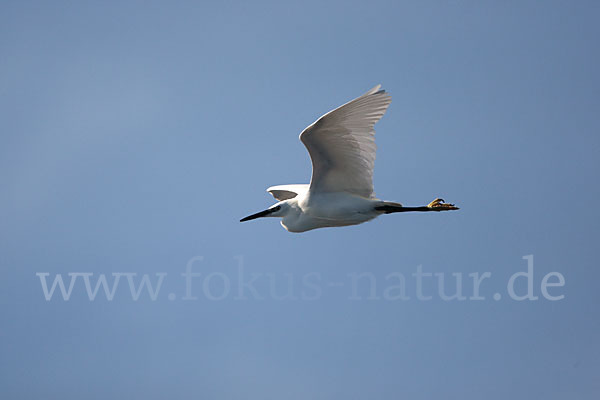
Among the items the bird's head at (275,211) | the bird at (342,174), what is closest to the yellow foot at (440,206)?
the bird at (342,174)

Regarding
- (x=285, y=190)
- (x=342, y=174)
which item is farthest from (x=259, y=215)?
(x=342, y=174)

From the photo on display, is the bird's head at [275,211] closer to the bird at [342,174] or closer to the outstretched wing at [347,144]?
the bird at [342,174]

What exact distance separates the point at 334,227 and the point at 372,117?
2914mm

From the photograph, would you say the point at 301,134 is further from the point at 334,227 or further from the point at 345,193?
the point at 334,227

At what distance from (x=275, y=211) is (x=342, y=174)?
6.80ft

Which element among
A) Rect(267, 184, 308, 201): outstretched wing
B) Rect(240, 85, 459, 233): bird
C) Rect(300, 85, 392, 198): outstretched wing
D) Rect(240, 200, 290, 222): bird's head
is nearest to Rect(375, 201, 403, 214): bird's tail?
Rect(240, 85, 459, 233): bird

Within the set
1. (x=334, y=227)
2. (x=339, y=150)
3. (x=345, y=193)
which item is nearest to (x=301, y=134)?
(x=339, y=150)

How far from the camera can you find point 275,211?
13.0 m

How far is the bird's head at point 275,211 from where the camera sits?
12752mm

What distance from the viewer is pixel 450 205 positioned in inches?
492

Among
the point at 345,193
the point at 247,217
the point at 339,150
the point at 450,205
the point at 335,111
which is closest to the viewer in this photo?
the point at 335,111

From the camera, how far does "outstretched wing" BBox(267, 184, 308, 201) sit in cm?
1413

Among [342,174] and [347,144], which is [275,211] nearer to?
[342,174]

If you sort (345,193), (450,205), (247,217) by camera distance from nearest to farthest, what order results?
(345,193), (450,205), (247,217)
